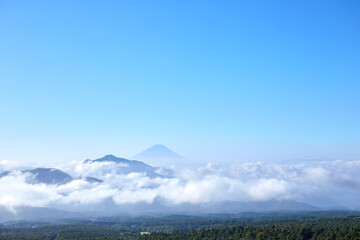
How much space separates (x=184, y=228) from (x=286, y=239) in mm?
111949

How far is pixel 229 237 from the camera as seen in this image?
104250 mm

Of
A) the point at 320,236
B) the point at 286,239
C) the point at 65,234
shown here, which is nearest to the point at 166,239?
the point at 286,239

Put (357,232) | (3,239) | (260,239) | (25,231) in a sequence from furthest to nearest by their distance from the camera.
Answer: (25,231), (3,239), (260,239), (357,232)

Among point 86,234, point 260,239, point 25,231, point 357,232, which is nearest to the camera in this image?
point 357,232

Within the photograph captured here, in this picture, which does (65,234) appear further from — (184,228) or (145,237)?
(184,228)

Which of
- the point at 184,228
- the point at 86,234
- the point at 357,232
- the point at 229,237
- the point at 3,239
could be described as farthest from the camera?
the point at 184,228

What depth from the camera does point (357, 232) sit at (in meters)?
87.4

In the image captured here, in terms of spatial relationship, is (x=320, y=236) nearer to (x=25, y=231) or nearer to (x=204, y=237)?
(x=204, y=237)

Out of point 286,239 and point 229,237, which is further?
point 229,237

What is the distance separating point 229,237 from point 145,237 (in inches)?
1240

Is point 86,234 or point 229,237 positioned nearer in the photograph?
point 229,237

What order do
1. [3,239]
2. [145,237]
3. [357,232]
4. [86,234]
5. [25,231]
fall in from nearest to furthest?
1. [357,232]
2. [145,237]
3. [3,239]
4. [86,234]
5. [25,231]

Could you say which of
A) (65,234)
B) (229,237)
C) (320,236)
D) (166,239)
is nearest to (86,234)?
(65,234)

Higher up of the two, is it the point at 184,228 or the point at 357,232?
the point at 357,232
